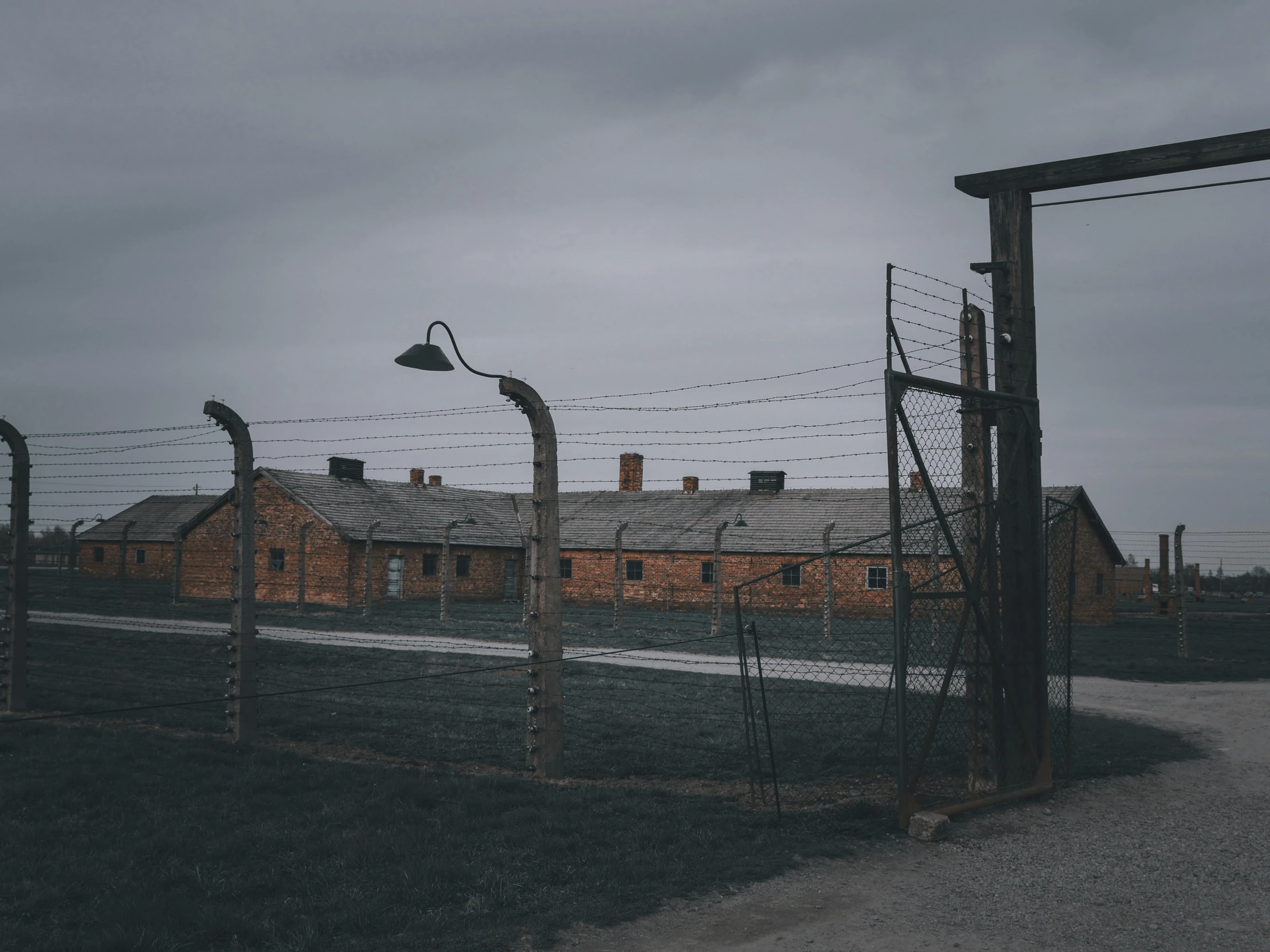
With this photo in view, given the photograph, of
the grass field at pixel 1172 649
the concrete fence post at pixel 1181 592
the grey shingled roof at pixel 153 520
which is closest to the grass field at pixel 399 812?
the grass field at pixel 1172 649

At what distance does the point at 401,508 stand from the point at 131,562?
19.5 m

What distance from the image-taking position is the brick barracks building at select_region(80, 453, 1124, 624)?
33875mm

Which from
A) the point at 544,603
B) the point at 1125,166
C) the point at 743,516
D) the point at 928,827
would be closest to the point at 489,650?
the point at 544,603

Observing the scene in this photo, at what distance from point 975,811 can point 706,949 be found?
3.57 meters

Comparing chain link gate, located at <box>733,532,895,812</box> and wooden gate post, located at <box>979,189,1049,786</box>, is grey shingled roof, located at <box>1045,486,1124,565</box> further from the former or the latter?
wooden gate post, located at <box>979,189,1049,786</box>

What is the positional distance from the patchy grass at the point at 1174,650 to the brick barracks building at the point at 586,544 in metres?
3.05

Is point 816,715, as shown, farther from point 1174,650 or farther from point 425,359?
point 1174,650

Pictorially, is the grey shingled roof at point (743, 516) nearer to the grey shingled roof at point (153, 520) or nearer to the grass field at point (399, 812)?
the grey shingled roof at point (153, 520)

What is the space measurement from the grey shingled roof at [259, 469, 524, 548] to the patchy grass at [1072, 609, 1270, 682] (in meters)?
18.6

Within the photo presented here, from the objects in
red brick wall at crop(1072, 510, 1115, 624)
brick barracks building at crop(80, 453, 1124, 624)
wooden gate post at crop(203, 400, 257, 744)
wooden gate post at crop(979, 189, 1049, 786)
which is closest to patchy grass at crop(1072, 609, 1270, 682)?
red brick wall at crop(1072, 510, 1115, 624)

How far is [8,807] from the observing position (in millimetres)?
6988

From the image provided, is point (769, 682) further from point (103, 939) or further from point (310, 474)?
point (310, 474)

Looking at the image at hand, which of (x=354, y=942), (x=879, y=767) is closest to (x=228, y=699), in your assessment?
(x=354, y=942)

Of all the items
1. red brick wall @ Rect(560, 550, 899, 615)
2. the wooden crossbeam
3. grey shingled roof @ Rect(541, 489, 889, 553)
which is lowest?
red brick wall @ Rect(560, 550, 899, 615)
